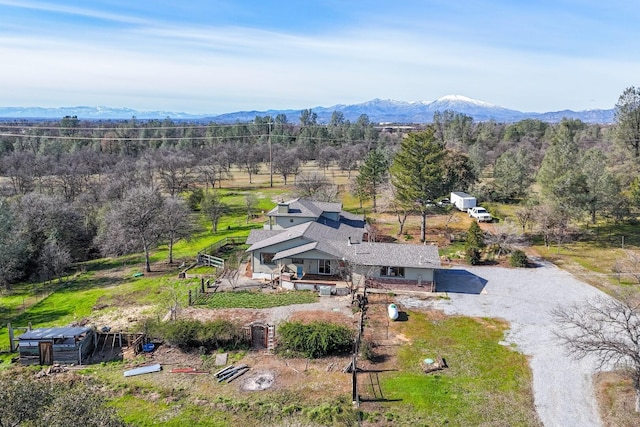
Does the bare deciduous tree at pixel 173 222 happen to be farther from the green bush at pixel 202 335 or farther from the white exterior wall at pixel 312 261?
the green bush at pixel 202 335

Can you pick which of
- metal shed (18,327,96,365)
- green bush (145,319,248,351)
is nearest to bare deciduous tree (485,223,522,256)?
green bush (145,319,248,351)

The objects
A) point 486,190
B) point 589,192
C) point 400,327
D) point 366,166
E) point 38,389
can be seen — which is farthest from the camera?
point 486,190

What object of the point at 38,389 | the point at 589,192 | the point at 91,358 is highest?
the point at 589,192

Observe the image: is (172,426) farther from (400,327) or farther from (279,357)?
(400,327)

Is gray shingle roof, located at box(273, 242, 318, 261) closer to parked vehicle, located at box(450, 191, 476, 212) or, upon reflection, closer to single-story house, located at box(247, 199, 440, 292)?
single-story house, located at box(247, 199, 440, 292)

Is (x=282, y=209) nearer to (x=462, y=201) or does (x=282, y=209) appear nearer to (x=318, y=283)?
(x=318, y=283)

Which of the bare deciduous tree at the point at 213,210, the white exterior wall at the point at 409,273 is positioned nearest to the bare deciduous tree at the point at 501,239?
the white exterior wall at the point at 409,273

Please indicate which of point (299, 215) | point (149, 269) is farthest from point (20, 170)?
point (299, 215)

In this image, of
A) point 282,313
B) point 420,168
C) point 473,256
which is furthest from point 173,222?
point 473,256
